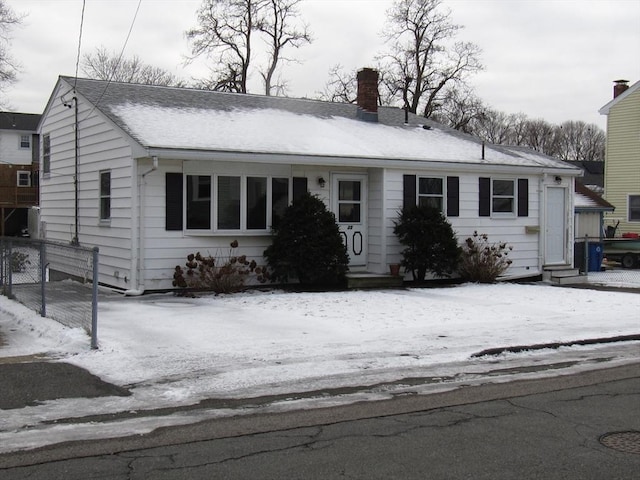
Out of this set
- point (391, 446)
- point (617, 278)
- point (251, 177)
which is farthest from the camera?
point (617, 278)

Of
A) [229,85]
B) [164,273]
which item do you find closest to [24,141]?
[229,85]

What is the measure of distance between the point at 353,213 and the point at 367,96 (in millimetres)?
5248

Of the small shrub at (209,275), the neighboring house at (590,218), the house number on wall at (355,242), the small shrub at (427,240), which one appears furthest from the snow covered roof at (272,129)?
the neighboring house at (590,218)

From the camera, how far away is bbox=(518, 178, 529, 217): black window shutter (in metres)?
19.2

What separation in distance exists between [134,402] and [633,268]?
22965 mm

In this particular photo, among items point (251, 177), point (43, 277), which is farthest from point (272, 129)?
point (43, 277)

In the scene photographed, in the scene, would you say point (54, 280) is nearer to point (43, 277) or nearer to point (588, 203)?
point (43, 277)

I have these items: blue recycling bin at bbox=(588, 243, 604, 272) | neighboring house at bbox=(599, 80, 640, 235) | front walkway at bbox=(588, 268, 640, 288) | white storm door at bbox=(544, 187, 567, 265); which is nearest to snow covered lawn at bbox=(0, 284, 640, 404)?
front walkway at bbox=(588, 268, 640, 288)

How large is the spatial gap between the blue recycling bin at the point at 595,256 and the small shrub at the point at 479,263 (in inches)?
251

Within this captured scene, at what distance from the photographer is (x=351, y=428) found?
19.7ft

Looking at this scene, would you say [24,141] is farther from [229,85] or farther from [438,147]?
[438,147]

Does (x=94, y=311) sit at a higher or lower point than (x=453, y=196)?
lower

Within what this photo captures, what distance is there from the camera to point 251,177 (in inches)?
622

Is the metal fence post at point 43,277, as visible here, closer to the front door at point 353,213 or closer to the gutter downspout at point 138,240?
the gutter downspout at point 138,240
